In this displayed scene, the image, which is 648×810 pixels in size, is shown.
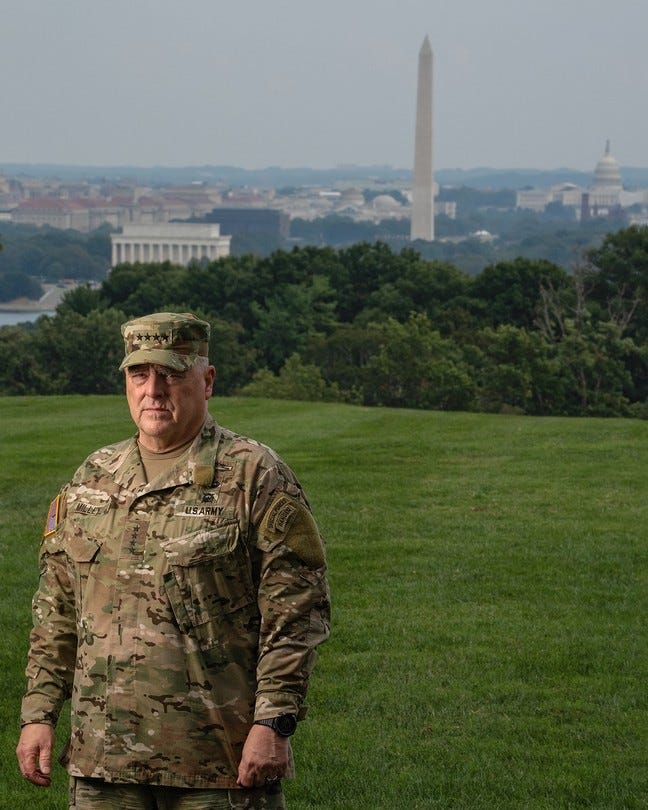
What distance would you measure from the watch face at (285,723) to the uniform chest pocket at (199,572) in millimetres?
309

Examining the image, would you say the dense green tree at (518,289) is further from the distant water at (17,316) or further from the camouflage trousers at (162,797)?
the distant water at (17,316)

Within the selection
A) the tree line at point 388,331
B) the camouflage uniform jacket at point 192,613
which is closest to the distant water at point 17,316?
the tree line at point 388,331

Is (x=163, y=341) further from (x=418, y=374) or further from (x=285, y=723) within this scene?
(x=418, y=374)

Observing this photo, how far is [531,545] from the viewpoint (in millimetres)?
12688

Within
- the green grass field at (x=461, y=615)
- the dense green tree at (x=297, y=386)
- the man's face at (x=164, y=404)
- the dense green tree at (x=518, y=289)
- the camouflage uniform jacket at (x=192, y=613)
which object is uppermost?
the man's face at (x=164, y=404)

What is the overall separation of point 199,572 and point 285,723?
46cm

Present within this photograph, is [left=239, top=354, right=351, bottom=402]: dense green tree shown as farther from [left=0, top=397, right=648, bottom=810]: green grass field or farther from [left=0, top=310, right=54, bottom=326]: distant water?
[left=0, top=310, right=54, bottom=326]: distant water

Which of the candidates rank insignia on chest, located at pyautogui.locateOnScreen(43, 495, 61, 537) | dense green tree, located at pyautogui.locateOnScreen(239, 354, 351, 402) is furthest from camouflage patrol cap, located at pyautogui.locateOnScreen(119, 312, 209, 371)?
dense green tree, located at pyautogui.locateOnScreen(239, 354, 351, 402)

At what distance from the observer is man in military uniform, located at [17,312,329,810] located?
174 inches

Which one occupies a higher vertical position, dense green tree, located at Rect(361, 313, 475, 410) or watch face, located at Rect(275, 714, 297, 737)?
watch face, located at Rect(275, 714, 297, 737)

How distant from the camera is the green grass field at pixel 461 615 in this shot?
292 inches

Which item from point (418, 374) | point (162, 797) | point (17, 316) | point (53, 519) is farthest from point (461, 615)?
point (17, 316)

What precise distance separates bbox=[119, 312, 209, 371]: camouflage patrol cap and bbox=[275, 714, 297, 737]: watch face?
0.99 metres

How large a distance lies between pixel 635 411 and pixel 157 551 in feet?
146
